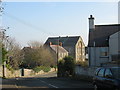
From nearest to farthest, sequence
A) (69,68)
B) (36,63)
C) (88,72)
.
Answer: (88,72) → (69,68) → (36,63)

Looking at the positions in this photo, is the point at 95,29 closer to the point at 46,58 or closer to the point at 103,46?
the point at 103,46

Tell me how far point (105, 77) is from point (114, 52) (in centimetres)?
1981

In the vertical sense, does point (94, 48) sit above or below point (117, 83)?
above

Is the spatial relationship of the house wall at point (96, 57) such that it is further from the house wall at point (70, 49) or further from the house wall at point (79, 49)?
the house wall at point (79, 49)

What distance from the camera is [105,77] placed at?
15.2 metres

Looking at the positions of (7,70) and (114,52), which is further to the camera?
(7,70)

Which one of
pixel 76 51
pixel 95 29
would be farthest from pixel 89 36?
pixel 76 51

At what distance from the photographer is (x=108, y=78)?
1469 centimetres

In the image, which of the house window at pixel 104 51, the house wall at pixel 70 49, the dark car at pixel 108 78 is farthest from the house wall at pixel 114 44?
the house wall at pixel 70 49

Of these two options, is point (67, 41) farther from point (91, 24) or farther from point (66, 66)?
point (91, 24)

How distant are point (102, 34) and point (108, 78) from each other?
24.3 meters

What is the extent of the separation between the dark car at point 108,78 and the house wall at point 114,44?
17643mm

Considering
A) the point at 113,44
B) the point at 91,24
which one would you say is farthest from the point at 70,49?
the point at 113,44

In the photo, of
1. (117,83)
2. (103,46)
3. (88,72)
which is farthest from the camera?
(103,46)
